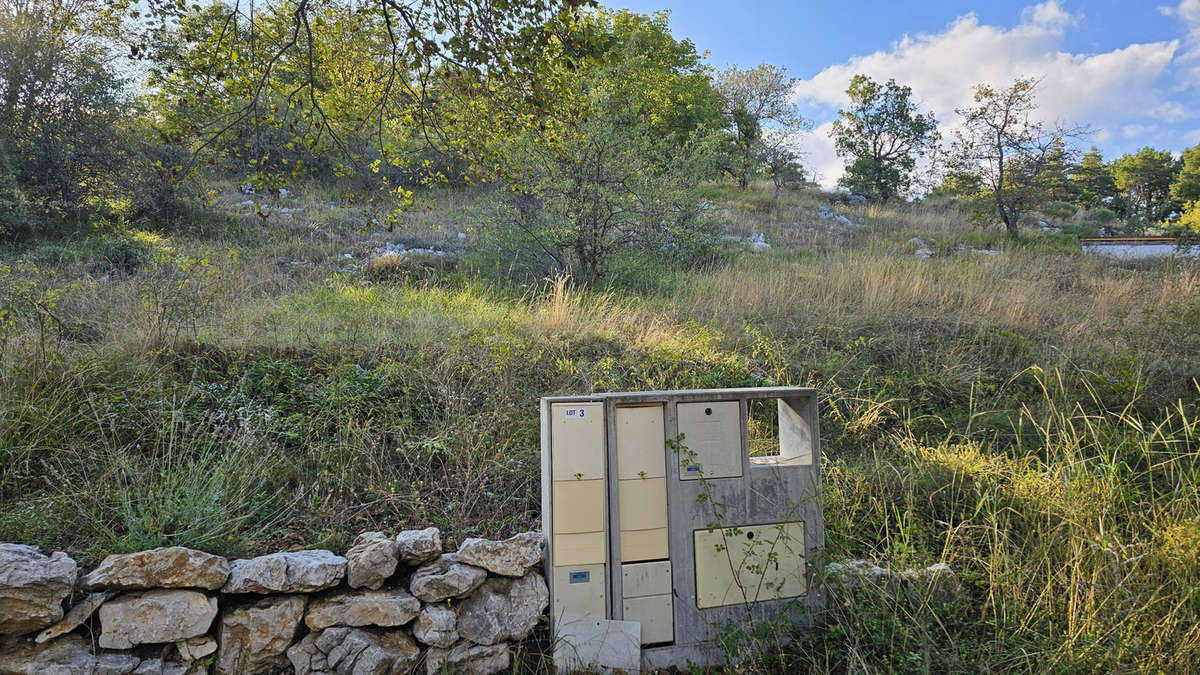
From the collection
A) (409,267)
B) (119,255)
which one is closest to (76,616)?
(409,267)

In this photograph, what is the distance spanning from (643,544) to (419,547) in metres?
1.09

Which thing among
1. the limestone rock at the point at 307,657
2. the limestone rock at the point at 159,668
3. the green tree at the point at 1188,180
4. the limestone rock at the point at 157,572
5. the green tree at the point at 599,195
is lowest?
the limestone rock at the point at 307,657

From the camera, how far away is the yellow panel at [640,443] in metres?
2.93

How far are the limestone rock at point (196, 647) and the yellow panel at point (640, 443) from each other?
1943mm

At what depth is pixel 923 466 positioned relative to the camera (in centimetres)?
405

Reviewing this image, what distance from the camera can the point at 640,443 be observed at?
2.96m

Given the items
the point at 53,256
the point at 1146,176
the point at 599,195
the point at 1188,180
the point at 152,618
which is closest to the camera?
the point at 152,618

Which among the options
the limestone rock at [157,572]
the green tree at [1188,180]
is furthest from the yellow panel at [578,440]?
the green tree at [1188,180]

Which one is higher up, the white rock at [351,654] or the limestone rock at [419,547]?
the limestone rock at [419,547]

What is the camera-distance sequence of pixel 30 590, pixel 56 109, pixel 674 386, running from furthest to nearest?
pixel 56 109
pixel 674 386
pixel 30 590

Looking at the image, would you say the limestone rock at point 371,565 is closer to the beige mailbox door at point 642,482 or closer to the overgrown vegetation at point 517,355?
the overgrown vegetation at point 517,355

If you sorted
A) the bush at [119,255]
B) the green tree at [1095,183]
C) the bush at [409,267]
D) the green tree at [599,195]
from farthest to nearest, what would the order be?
the green tree at [1095,183] < the bush at [409,267] < the bush at [119,255] < the green tree at [599,195]

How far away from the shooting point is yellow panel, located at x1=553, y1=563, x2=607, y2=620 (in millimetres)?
2805

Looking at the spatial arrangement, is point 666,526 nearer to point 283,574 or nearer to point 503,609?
point 503,609
